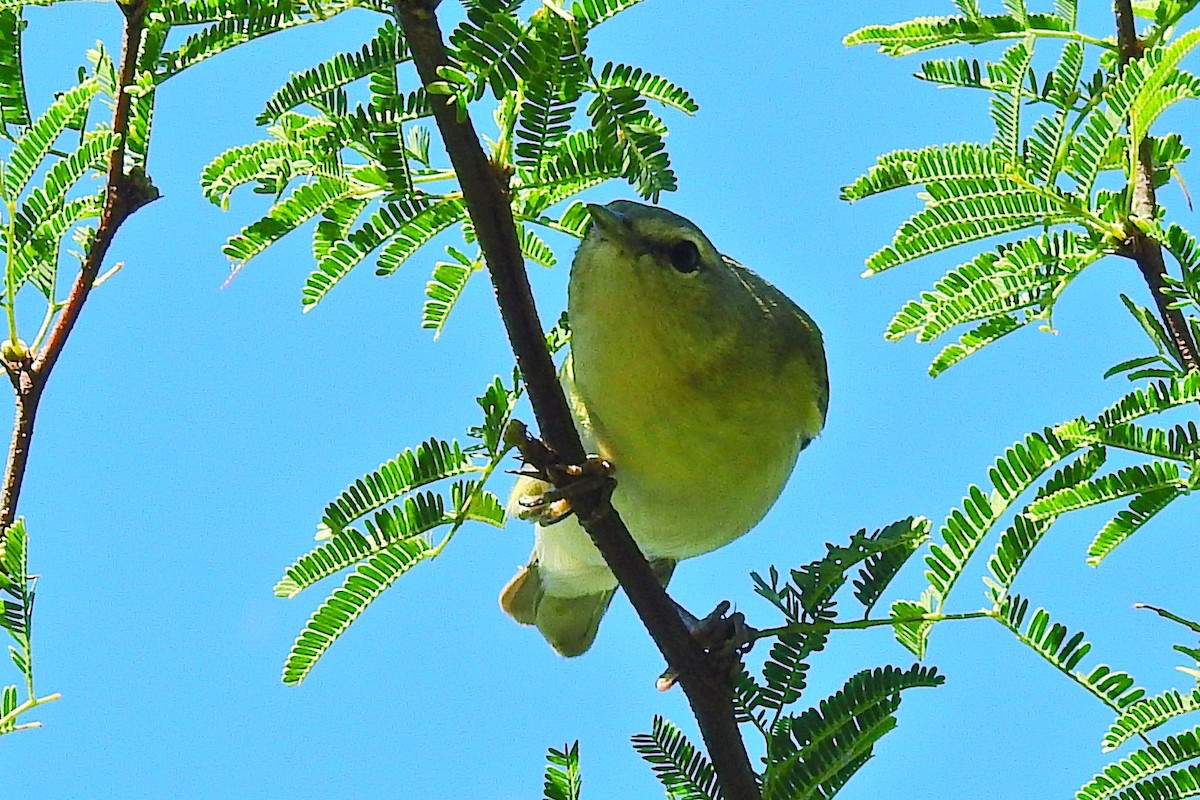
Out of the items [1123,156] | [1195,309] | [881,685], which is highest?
[1123,156]

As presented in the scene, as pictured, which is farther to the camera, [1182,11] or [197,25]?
[1182,11]

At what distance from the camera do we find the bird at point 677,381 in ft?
10.1

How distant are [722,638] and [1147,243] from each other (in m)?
1.21

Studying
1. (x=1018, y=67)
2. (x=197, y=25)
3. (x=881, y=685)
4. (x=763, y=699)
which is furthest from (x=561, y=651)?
(x=197, y=25)

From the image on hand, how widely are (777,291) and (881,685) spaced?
5.49 ft

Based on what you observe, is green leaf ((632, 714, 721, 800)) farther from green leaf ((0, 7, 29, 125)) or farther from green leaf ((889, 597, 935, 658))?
green leaf ((0, 7, 29, 125))

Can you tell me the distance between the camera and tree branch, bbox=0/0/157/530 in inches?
91.4

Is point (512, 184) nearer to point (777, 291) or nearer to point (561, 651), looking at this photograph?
point (777, 291)

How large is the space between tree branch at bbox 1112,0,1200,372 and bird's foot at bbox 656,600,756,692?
1.02 metres

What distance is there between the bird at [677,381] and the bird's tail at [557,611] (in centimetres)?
106

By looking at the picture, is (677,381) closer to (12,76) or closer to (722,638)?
(722,638)

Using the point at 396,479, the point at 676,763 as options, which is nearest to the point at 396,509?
the point at 396,479

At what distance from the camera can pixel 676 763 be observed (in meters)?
2.84

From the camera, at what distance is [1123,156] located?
269 centimetres
